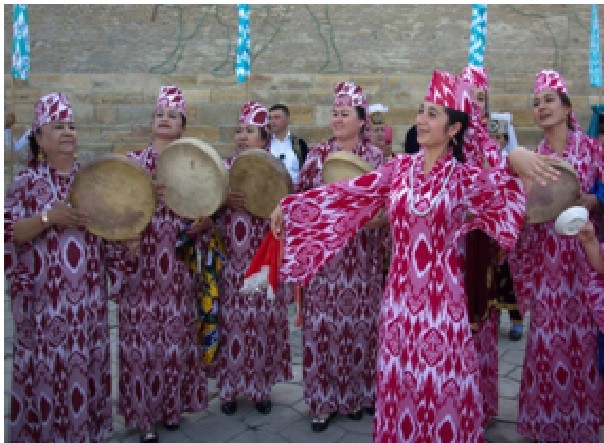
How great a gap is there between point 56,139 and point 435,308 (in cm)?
232

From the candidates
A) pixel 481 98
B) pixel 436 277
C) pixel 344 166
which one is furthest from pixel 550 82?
pixel 436 277

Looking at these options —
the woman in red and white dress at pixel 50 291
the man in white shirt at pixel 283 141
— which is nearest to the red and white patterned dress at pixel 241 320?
the woman in red and white dress at pixel 50 291

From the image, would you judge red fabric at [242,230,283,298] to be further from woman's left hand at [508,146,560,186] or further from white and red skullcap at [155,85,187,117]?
white and red skullcap at [155,85,187,117]

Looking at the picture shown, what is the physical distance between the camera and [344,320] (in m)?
4.31

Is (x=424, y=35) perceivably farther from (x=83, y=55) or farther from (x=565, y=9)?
(x=83, y=55)

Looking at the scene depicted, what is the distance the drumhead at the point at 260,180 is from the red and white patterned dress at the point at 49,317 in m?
1.11

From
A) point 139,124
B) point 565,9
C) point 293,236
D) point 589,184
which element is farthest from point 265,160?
point 565,9

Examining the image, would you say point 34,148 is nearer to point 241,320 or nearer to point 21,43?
point 241,320

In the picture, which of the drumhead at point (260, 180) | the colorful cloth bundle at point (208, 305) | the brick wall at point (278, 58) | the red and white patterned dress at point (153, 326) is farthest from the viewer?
the brick wall at point (278, 58)

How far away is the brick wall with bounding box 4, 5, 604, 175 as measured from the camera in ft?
36.6

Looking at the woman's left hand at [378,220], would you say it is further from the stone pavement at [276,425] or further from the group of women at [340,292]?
the stone pavement at [276,425]

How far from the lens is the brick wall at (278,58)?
439 inches

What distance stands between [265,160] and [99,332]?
4.91 feet

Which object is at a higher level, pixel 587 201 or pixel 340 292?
pixel 587 201
